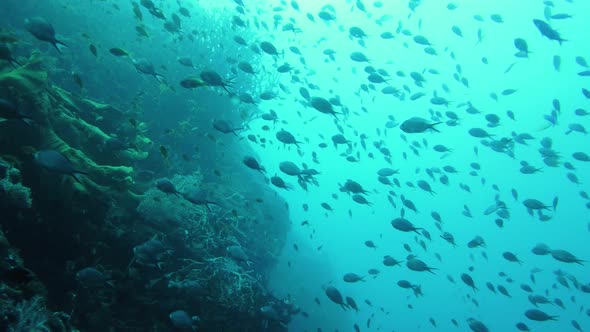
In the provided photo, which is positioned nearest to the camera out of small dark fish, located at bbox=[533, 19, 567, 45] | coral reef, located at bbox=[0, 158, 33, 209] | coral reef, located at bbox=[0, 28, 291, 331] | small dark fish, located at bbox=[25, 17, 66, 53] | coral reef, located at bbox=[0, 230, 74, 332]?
coral reef, located at bbox=[0, 230, 74, 332]

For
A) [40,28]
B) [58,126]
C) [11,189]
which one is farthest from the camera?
[58,126]

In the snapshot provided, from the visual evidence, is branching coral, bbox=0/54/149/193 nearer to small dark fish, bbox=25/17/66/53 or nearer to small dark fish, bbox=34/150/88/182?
small dark fish, bbox=25/17/66/53

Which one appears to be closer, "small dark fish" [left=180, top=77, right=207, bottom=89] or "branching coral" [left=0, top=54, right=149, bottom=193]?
"branching coral" [left=0, top=54, right=149, bottom=193]

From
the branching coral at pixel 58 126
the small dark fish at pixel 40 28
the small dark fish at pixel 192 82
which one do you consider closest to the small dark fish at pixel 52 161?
the branching coral at pixel 58 126

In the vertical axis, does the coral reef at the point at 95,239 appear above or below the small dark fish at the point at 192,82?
below

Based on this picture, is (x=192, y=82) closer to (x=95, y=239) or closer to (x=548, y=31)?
(x=95, y=239)

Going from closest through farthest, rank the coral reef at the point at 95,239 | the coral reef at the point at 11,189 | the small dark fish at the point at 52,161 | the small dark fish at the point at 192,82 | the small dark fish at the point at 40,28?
the small dark fish at the point at 52,161 < the coral reef at the point at 11,189 < the coral reef at the point at 95,239 < the small dark fish at the point at 40,28 < the small dark fish at the point at 192,82

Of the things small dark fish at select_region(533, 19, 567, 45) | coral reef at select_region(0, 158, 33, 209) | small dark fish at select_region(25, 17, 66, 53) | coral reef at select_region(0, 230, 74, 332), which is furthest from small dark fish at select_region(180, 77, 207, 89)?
small dark fish at select_region(533, 19, 567, 45)

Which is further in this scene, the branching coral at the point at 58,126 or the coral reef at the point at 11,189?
the branching coral at the point at 58,126

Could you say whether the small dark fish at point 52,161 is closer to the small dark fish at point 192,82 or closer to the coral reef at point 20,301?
the coral reef at point 20,301

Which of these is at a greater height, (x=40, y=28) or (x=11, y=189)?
(x=40, y=28)

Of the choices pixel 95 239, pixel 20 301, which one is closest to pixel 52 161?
pixel 20 301

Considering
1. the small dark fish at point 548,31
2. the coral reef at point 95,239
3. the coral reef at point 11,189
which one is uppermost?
the small dark fish at point 548,31

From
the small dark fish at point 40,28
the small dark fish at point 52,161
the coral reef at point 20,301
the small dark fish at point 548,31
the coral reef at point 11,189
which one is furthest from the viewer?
the small dark fish at point 548,31
